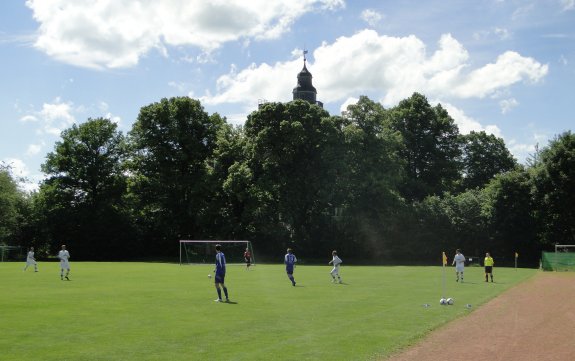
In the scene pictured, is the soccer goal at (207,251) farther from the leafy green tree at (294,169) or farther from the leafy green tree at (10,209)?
the leafy green tree at (10,209)

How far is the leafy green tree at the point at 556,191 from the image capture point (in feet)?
191

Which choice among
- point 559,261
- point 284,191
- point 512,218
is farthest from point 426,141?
point 559,261

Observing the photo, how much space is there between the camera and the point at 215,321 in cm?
1686

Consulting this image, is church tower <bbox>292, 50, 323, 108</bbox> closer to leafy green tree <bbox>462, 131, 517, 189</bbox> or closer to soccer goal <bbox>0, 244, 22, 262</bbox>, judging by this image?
leafy green tree <bbox>462, 131, 517, 189</bbox>

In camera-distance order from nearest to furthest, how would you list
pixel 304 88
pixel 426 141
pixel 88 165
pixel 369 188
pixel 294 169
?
1. pixel 369 188
2. pixel 294 169
3. pixel 88 165
4. pixel 426 141
5. pixel 304 88

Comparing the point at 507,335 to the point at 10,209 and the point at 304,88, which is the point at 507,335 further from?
the point at 304,88

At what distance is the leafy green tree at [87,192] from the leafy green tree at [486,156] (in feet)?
172

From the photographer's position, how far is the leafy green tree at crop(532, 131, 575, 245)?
5822 centimetres

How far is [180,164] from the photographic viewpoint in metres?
73.8

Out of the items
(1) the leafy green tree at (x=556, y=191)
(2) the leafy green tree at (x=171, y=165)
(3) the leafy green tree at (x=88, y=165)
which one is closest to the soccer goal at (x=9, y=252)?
(3) the leafy green tree at (x=88, y=165)

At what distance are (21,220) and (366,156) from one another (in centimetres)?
4734

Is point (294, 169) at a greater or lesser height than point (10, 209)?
greater

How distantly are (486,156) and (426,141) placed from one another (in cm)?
1269

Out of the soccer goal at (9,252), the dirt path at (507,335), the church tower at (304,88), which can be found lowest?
the dirt path at (507,335)
